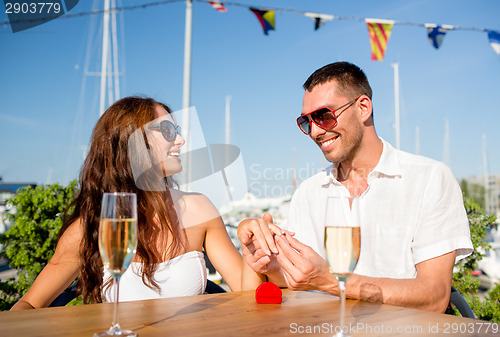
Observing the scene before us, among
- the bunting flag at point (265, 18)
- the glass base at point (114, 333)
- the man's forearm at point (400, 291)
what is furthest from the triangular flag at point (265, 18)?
the glass base at point (114, 333)

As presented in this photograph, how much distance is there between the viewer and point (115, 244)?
1016 millimetres

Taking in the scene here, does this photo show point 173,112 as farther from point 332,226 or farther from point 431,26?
point 431,26

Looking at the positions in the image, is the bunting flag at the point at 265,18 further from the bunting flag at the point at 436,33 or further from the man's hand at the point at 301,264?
the man's hand at the point at 301,264

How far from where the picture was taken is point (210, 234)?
2.52 metres

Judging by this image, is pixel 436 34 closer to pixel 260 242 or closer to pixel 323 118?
pixel 323 118

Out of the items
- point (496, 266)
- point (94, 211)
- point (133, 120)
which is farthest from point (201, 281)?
point (496, 266)

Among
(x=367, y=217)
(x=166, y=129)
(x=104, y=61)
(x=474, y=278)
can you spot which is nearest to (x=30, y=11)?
(x=166, y=129)

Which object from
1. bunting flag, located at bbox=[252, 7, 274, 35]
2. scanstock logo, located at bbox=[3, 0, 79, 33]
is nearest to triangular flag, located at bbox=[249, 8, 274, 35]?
bunting flag, located at bbox=[252, 7, 274, 35]

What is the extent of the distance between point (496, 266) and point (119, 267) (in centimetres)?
942

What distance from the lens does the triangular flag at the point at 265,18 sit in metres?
7.31

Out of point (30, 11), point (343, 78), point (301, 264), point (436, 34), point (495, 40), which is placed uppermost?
point (436, 34)

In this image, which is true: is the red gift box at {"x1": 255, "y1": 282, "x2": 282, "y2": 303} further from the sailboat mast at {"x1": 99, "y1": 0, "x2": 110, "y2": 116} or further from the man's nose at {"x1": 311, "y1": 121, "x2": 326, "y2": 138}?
the sailboat mast at {"x1": 99, "y1": 0, "x2": 110, "y2": 116}

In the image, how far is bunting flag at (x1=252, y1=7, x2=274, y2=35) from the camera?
7309mm

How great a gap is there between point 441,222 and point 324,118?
927 mm
